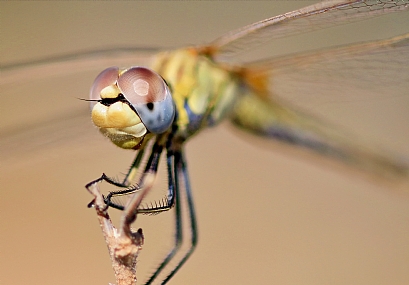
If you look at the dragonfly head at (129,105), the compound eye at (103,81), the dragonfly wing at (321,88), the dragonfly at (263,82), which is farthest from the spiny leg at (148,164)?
the dragonfly wing at (321,88)

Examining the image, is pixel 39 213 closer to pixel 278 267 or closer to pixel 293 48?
pixel 278 267

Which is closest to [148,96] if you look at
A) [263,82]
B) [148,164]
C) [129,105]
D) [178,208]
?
[129,105]

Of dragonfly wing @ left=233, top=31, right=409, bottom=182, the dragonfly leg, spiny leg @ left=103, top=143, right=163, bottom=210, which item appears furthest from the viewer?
dragonfly wing @ left=233, top=31, right=409, bottom=182

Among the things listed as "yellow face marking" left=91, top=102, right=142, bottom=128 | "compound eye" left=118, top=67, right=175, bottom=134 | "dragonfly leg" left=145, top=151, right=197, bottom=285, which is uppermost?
"compound eye" left=118, top=67, right=175, bottom=134

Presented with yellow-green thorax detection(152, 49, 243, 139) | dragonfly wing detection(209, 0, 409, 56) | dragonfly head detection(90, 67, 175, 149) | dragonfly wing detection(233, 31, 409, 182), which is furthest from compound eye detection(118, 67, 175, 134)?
dragonfly wing detection(233, 31, 409, 182)

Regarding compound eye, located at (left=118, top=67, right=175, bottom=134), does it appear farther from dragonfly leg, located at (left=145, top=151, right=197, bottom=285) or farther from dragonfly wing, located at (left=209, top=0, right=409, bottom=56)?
dragonfly wing, located at (left=209, top=0, right=409, bottom=56)

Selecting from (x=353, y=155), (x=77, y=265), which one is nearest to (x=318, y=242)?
(x=353, y=155)

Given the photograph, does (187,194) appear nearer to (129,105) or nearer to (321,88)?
(129,105)
